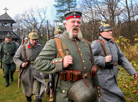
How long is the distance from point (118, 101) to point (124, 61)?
990mm

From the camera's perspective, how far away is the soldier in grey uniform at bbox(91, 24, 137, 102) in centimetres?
335

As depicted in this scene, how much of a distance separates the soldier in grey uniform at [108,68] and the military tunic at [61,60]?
92 cm

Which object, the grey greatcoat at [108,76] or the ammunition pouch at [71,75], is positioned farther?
the grey greatcoat at [108,76]

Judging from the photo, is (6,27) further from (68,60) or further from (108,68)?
(68,60)

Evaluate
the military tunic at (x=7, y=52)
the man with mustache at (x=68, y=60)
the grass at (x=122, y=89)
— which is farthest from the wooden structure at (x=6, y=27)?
the man with mustache at (x=68, y=60)

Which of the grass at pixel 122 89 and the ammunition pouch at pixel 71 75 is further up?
the ammunition pouch at pixel 71 75

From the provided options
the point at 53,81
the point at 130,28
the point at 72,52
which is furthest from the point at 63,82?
the point at 130,28

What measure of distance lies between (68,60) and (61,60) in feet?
0.37

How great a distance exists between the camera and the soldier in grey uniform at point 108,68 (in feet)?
11.0

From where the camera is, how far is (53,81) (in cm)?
251

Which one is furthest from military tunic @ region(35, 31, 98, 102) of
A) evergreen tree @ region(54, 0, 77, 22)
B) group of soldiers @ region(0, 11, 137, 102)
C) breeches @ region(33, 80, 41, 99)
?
evergreen tree @ region(54, 0, 77, 22)

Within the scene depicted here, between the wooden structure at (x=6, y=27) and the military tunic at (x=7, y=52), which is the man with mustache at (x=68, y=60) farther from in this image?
the wooden structure at (x=6, y=27)

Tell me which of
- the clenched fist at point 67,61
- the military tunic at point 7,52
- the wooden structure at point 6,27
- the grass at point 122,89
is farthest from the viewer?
the wooden structure at point 6,27

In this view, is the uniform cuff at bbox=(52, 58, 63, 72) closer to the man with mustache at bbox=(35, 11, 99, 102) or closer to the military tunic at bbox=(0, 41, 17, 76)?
the man with mustache at bbox=(35, 11, 99, 102)
